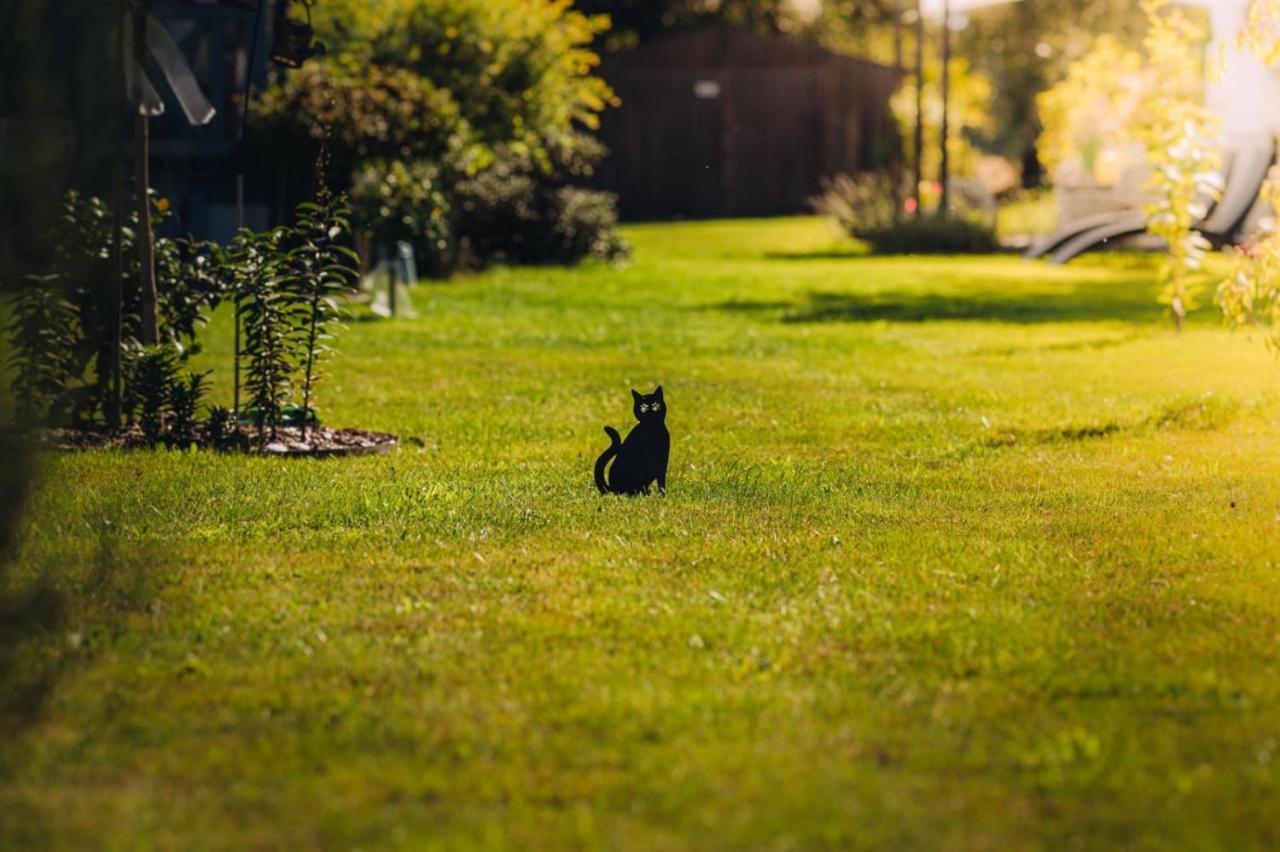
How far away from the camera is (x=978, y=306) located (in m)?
19.7

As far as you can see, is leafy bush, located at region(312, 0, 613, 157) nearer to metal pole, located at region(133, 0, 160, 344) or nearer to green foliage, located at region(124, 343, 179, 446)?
metal pole, located at region(133, 0, 160, 344)

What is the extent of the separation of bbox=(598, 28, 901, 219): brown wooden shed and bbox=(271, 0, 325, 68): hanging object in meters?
29.5

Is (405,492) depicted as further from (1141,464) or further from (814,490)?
(1141,464)

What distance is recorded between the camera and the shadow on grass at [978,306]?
723 inches

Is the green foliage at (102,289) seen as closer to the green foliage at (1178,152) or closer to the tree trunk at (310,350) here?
the tree trunk at (310,350)

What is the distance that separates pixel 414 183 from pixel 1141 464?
11.4m

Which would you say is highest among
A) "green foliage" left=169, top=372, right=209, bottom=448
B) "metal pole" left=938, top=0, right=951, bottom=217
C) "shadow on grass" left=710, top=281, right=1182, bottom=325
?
"metal pole" left=938, top=0, right=951, bottom=217

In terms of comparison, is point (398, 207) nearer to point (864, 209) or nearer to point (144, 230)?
point (144, 230)

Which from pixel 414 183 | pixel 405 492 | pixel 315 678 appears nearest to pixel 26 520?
pixel 405 492

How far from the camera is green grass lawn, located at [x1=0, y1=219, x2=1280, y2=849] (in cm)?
439

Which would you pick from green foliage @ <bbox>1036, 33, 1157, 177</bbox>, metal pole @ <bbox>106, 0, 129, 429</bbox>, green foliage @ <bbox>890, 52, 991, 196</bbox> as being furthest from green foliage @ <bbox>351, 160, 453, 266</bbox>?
green foliage @ <bbox>890, 52, 991, 196</bbox>

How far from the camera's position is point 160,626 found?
601 centimetres

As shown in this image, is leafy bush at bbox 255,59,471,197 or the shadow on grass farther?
leafy bush at bbox 255,59,471,197

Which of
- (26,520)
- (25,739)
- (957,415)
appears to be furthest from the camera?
(957,415)
